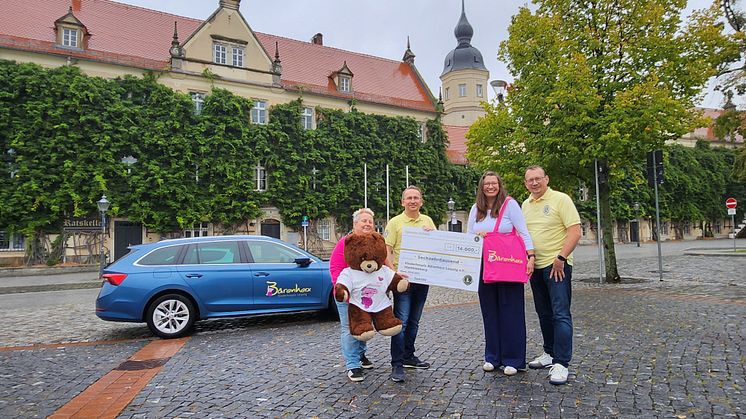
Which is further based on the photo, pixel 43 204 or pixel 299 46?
pixel 299 46

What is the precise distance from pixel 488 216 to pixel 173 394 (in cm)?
337

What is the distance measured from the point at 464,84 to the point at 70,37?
38.2 metres

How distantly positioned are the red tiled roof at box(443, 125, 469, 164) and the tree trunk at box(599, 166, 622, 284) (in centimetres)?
2558

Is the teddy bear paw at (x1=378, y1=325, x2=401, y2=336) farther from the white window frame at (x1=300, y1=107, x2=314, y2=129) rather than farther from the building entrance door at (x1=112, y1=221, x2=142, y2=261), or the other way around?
the white window frame at (x1=300, y1=107, x2=314, y2=129)

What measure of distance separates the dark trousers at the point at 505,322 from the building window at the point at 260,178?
85.3ft

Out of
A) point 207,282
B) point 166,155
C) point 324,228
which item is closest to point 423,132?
point 324,228

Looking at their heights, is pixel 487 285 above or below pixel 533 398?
above

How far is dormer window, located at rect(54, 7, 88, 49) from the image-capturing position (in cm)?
2553

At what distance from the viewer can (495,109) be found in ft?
47.3

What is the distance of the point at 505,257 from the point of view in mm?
4488

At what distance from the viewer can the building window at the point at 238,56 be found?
30.4 meters

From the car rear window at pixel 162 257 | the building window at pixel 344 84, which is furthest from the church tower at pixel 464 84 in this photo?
the car rear window at pixel 162 257

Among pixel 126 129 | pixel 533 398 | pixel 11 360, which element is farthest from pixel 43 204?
pixel 533 398

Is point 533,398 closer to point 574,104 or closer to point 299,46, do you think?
point 574,104
